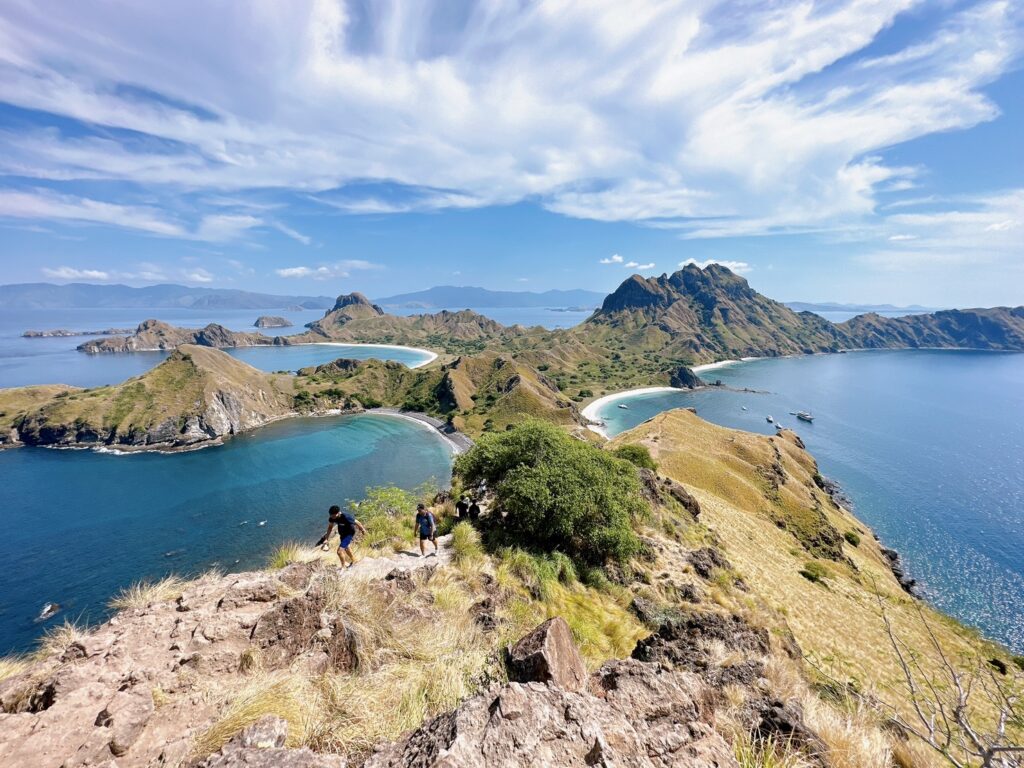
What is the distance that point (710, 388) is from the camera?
176m

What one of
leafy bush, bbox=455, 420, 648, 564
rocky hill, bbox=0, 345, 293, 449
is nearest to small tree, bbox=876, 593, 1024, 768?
leafy bush, bbox=455, 420, 648, 564

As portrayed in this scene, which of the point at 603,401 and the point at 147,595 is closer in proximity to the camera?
the point at 147,595

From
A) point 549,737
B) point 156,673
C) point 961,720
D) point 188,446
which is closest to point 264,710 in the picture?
point 156,673

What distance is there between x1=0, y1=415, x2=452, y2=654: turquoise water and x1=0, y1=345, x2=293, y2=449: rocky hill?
5.93 meters

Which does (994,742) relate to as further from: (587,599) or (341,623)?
(587,599)

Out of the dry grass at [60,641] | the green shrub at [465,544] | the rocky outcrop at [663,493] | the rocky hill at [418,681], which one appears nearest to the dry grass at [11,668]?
the rocky hill at [418,681]

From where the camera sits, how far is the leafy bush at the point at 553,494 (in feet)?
68.1

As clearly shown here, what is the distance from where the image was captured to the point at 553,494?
21.7 metres

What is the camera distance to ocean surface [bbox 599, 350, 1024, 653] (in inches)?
2036

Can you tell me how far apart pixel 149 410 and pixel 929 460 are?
174616 mm

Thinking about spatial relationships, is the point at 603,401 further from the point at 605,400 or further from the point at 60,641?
the point at 60,641

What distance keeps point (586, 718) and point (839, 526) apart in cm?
6669

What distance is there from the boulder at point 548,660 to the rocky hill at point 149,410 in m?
117

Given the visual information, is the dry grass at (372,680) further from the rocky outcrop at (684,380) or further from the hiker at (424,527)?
the rocky outcrop at (684,380)
